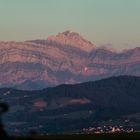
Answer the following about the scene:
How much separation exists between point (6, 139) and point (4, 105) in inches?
69.9

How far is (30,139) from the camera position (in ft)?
125

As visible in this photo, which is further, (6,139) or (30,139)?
(30,139)

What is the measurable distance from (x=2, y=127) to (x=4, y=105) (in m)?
1.15

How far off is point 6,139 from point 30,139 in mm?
3640

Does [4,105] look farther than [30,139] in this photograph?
No

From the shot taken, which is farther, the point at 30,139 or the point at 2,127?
the point at 30,139

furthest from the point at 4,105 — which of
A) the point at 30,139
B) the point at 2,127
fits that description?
the point at 30,139

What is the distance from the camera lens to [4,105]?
34.9 meters

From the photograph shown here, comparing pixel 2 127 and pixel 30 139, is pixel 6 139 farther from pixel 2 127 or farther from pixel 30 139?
pixel 30 139

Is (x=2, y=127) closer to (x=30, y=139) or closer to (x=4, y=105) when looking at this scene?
(x=4, y=105)

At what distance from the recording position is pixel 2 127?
3491 centimetres

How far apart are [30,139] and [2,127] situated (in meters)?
3.62

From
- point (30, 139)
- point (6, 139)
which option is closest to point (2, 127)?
point (6, 139)
